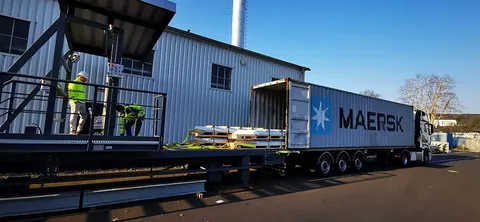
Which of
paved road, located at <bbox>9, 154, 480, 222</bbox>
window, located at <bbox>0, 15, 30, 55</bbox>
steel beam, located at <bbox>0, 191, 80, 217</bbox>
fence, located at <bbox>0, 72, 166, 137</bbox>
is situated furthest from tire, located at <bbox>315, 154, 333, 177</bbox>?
window, located at <bbox>0, 15, 30, 55</bbox>

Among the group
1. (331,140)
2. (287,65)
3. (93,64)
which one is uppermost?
(287,65)

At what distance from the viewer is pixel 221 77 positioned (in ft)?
43.5

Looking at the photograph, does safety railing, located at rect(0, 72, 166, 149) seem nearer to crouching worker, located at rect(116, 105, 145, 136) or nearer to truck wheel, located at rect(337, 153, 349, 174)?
crouching worker, located at rect(116, 105, 145, 136)

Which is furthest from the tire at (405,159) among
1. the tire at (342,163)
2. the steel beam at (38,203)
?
the steel beam at (38,203)

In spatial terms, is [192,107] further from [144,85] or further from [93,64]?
[93,64]

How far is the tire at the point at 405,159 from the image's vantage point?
50.7ft

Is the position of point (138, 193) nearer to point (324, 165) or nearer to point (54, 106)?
point (54, 106)

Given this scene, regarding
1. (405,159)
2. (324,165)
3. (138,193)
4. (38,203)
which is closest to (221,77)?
(324,165)

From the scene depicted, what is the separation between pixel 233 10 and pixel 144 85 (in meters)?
10.8

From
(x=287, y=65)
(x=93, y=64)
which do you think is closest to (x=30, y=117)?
(x=93, y=64)

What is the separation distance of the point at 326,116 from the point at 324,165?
6.30 feet

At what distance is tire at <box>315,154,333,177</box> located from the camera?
1064 centimetres

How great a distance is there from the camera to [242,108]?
14.0 meters

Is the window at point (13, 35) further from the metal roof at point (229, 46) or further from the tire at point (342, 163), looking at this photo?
the tire at point (342, 163)
